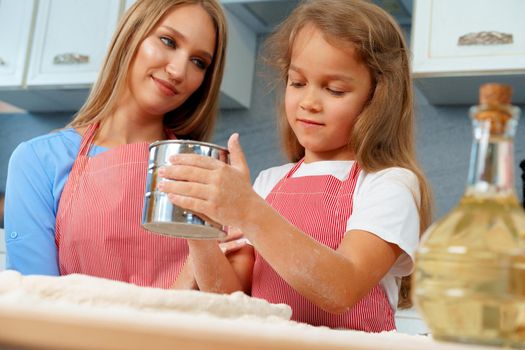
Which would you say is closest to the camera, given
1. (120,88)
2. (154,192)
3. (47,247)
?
(154,192)

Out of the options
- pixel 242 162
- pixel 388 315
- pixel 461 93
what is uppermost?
pixel 242 162

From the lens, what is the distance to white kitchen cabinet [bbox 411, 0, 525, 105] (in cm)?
203

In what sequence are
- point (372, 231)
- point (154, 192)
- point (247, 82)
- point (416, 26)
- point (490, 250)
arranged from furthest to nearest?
1. point (247, 82)
2. point (416, 26)
3. point (372, 231)
4. point (154, 192)
5. point (490, 250)

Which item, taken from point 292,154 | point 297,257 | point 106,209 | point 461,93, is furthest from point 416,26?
point 297,257

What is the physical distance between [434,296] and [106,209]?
1004 millimetres

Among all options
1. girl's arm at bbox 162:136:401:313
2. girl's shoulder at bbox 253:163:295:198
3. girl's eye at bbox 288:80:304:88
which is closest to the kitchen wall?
girl's shoulder at bbox 253:163:295:198

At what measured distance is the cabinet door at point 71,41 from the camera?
2553 mm

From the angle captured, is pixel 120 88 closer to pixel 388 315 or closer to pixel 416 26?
pixel 388 315

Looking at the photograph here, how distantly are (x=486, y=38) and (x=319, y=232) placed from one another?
1.21 meters

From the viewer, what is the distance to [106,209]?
131cm

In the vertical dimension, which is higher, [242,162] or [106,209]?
[242,162]

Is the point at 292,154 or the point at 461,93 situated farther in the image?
the point at 461,93

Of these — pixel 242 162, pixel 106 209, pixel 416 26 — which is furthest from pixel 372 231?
pixel 416 26

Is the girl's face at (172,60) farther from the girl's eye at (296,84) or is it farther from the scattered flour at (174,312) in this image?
the scattered flour at (174,312)
